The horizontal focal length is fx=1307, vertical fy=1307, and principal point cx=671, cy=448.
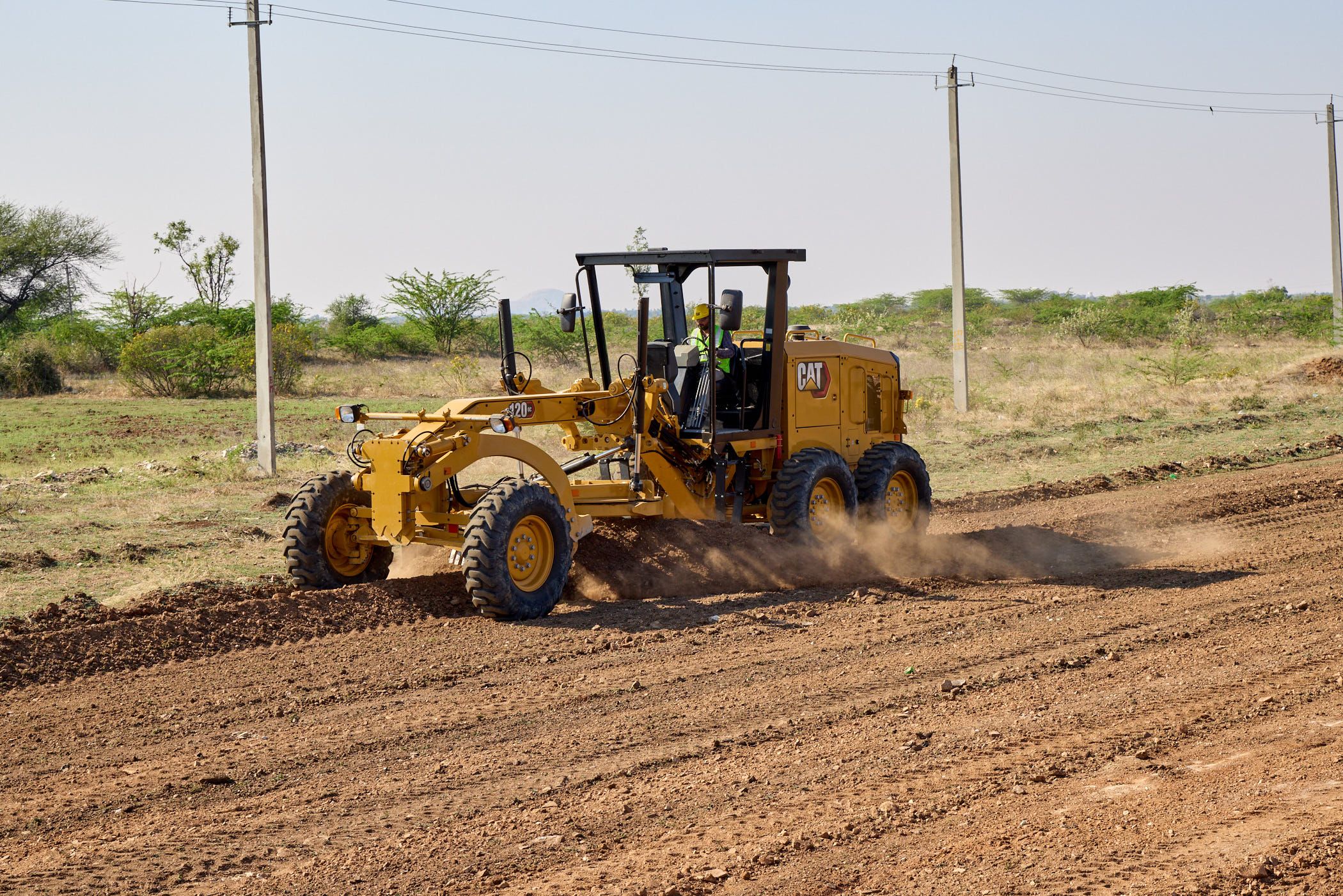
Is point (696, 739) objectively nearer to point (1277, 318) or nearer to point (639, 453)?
point (639, 453)

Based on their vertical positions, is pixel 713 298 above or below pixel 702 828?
above

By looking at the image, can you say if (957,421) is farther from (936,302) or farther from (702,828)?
(936,302)

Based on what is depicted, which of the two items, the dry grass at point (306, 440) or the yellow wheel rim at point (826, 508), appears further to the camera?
the dry grass at point (306, 440)

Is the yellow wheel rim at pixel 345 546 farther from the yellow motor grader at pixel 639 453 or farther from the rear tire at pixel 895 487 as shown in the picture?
the rear tire at pixel 895 487

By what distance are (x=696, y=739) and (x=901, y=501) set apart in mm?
6280

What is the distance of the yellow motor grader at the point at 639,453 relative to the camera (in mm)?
8844

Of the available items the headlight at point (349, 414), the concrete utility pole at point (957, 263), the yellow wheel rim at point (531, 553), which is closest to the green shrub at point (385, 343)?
the concrete utility pole at point (957, 263)

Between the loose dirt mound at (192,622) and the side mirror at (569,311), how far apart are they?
2.31m

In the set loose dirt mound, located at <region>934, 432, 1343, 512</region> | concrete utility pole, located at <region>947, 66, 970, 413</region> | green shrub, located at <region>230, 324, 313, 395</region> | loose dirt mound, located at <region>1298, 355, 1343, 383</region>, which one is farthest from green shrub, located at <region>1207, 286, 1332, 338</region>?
green shrub, located at <region>230, 324, 313, 395</region>

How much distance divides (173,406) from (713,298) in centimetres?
2472

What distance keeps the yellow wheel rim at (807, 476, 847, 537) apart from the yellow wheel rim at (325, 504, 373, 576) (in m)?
3.62

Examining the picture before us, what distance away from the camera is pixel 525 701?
696 cm

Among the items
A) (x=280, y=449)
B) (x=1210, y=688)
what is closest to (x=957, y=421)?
(x=280, y=449)

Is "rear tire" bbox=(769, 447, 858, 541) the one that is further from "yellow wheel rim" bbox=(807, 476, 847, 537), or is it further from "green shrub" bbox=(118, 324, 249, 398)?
"green shrub" bbox=(118, 324, 249, 398)
